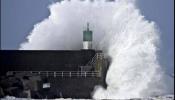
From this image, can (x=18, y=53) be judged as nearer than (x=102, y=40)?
Yes

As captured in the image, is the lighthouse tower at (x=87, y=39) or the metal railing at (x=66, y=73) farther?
the lighthouse tower at (x=87, y=39)

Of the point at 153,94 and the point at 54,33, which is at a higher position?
the point at 54,33

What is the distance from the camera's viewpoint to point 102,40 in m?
42.2

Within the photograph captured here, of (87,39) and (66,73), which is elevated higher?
(87,39)

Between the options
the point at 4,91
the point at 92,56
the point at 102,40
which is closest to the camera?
the point at 4,91

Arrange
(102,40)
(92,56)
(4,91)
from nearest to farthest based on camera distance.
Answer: (4,91) → (92,56) → (102,40)

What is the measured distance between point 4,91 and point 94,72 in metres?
4.17

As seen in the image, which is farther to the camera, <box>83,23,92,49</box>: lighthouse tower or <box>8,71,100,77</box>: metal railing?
<box>83,23,92,49</box>: lighthouse tower

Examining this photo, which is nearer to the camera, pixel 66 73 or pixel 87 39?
pixel 66 73

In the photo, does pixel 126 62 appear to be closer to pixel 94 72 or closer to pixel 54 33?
pixel 94 72

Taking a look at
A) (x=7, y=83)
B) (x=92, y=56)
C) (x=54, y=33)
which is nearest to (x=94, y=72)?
(x=92, y=56)

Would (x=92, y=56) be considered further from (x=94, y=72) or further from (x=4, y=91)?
(x=4, y=91)

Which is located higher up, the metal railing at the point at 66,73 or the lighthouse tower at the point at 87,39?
the lighthouse tower at the point at 87,39

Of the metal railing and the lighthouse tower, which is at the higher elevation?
the lighthouse tower
